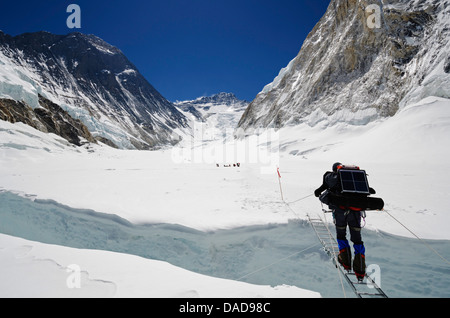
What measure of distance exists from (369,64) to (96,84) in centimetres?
15597

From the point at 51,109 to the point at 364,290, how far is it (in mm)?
70661

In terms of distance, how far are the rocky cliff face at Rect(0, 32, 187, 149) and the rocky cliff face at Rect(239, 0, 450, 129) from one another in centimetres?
7313

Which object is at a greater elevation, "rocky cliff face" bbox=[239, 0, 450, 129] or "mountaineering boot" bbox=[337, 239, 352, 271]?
"rocky cliff face" bbox=[239, 0, 450, 129]

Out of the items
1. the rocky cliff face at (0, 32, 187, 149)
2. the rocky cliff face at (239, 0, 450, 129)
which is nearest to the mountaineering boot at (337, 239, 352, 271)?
the rocky cliff face at (239, 0, 450, 129)

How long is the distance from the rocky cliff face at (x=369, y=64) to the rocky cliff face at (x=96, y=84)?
73128 millimetres

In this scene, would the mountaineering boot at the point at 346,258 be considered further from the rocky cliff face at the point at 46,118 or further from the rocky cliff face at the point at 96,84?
the rocky cliff face at the point at 96,84

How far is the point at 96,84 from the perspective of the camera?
14525cm

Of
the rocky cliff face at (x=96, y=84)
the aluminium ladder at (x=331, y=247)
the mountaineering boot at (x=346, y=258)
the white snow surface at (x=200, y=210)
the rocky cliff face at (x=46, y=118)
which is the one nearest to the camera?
the white snow surface at (x=200, y=210)

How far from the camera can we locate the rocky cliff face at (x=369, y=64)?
28.1 metres

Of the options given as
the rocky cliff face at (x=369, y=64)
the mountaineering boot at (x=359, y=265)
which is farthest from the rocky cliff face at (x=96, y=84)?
the mountaineering boot at (x=359, y=265)

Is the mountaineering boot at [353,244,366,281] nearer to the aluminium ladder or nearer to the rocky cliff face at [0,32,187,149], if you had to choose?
the aluminium ladder

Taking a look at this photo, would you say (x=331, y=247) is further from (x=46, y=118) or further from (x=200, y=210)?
(x=46, y=118)

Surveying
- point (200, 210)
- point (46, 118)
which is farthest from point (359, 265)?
point (46, 118)

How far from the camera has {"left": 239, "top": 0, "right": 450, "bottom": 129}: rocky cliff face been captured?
28109mm
